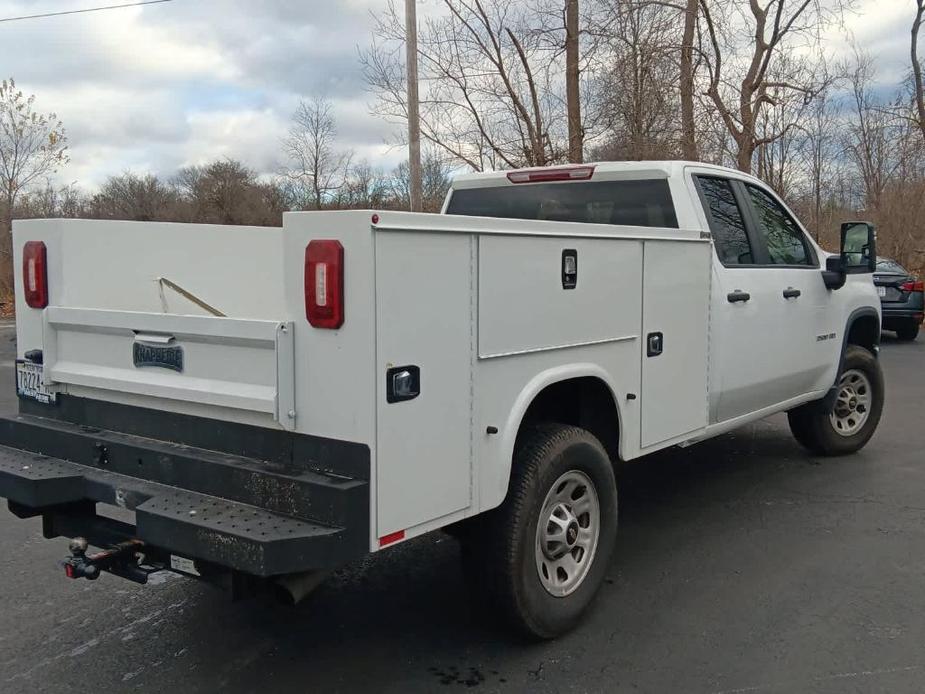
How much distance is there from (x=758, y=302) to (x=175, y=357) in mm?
3561

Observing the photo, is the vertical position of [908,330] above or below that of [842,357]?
below

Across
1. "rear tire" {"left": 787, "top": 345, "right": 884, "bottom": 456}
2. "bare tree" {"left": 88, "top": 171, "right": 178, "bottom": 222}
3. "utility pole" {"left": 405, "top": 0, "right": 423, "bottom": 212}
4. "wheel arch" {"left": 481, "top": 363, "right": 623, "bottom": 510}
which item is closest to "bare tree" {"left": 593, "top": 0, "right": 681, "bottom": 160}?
"utility pole" {"left": 405, "top": 0, "right": 423, "bottom": 212}

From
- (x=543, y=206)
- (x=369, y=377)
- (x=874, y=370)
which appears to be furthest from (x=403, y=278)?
(x=874, y=370)

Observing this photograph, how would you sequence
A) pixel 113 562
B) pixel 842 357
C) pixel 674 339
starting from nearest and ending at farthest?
pixel 113 562
pixel 674 339
pixel 842 357

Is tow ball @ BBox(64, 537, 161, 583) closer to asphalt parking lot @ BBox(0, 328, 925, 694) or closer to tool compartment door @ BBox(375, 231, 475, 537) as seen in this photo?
asphalt parking lot @ BBox(0, 328, 925, 694)

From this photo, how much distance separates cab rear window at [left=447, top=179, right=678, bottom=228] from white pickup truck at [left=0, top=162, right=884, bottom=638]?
0.08 feet

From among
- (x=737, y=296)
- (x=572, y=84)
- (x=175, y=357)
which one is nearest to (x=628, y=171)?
(x=737, y=296)

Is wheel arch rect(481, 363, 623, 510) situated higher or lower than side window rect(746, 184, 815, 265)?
lower

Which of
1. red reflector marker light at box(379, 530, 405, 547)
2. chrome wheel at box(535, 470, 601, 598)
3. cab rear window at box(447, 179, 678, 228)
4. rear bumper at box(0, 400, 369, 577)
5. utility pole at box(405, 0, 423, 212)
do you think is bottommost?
chrome wheel at box(535, 470, 601, 598)

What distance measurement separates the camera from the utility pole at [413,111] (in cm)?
1317

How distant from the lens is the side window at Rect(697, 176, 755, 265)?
509 centimetres

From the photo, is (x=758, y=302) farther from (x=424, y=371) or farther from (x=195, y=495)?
(x=195, y=495)

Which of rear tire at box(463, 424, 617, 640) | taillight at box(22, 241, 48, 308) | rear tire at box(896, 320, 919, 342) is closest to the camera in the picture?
rear tire at box(463, 424, 617, 640)

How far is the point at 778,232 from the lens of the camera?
232 inches
